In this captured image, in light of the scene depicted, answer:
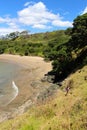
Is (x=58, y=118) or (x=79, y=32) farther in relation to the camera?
(x=79, y=32)

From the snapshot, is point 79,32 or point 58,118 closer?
point 58,118

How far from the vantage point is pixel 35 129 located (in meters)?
19.5

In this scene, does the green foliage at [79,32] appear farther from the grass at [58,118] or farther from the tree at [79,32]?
the grass at [58,118]

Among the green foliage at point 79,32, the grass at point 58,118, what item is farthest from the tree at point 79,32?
the grass at point 58,118

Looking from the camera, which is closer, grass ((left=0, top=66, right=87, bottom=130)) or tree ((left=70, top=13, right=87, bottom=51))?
grass ((left=0, top=66, right=87, bottom=130))

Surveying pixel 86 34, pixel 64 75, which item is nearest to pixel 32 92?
pixel 64 75

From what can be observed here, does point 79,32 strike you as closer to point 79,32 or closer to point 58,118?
point 79,32

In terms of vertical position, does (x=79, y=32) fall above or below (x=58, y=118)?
above

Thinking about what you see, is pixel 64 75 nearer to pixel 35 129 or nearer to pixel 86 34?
pixel 86 34

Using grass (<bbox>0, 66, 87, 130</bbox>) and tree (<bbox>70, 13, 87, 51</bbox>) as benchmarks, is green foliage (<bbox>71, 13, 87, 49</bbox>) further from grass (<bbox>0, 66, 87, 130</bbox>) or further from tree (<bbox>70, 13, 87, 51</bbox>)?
grass (<bbox>0, 66, 87, 130</bbox>)

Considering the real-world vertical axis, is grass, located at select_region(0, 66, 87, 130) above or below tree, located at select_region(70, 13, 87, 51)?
below

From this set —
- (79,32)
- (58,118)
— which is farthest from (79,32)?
(58,118)

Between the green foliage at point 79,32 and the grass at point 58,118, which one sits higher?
the green foliage at point 79,32

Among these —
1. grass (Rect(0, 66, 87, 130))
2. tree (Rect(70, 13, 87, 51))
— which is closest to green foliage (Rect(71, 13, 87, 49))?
tree (Rect(70, 13, 87, 51))
